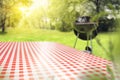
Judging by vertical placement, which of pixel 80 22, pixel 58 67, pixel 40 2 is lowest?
pixel 58 67

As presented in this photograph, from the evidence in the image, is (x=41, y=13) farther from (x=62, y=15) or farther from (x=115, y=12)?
(x=115, y=12)

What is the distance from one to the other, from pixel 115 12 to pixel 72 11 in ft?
51.7

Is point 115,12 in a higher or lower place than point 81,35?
higher

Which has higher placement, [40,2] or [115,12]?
[40,2]

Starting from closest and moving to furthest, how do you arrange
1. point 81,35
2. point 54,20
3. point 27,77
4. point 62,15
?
point 27,77
point 81,35
point 62,15
point 54,20

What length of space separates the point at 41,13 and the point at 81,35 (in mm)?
17930

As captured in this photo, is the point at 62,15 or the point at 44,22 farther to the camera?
the point at 44,22

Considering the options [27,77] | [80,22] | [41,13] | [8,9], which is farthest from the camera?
[41,13]

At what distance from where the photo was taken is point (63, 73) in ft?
7.93

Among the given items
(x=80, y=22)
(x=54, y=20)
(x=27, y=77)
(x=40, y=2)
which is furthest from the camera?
(x=40, y=2)

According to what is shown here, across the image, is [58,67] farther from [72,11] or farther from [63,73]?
[72,11]

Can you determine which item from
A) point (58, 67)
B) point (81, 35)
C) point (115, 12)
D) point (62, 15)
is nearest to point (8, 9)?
point (62, 15)

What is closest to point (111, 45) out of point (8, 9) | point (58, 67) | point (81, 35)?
point (58, 67)

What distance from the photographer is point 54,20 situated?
18297mm
